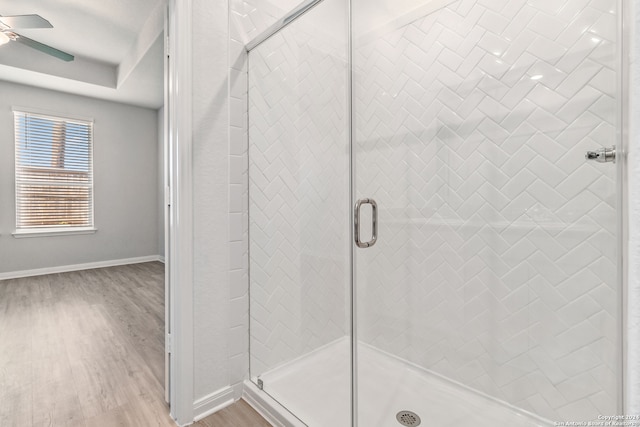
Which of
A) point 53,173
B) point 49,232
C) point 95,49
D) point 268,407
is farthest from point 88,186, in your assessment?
point 268,407

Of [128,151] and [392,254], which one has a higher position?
[128,151]

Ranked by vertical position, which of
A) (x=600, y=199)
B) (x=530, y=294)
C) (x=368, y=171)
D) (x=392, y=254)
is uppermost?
(x=368, y=171)

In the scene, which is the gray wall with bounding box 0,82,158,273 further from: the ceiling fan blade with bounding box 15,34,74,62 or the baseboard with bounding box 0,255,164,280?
the ceiling fan blade with bounding box 15,34,74,62

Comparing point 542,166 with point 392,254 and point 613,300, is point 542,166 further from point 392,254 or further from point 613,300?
point 392,254

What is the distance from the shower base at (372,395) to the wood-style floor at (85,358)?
0.24 meters

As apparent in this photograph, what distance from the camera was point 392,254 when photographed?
1985mm

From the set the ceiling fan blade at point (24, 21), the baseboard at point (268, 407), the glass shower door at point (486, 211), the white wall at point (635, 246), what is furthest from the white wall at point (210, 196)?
the ceiling fan blade at point (24, 21)

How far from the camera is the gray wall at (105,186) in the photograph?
13.8 ft

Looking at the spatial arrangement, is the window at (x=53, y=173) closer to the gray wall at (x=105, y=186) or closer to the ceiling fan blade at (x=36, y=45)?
the gray wall at (x=105, y=186)

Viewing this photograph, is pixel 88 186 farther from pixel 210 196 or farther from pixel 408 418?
pixel 408 418

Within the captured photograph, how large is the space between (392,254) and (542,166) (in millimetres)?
907

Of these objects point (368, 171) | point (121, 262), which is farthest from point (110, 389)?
point (121, 262)

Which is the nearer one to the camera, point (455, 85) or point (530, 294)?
point (530, 294)

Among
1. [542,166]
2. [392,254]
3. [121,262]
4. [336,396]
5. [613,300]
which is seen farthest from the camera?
[121,262]
